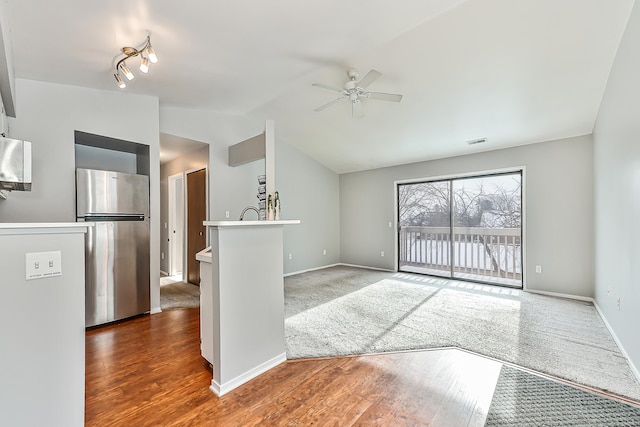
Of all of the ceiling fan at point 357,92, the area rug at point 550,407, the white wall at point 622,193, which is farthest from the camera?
the ceiling fan at point 357,92

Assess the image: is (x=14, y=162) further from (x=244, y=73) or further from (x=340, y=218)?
(x=340, y=218)

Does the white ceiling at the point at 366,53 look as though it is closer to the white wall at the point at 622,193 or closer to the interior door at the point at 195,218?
the white wall at the point at 622,193

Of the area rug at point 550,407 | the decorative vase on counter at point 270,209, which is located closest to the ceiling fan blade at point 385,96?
the decorative vase on counter at point 270,209

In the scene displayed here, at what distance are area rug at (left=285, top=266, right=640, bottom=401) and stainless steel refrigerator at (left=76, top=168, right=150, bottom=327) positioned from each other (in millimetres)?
1890

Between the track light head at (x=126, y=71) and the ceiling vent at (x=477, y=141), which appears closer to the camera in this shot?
the track light head at (x=126, y=71)

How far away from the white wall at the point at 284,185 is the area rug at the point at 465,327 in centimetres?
161

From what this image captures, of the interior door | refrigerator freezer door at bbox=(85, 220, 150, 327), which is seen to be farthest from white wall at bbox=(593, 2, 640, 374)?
the interior door

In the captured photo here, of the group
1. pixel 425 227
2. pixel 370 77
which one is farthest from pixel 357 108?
pixel 425 227

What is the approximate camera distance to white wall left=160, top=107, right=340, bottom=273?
421cm

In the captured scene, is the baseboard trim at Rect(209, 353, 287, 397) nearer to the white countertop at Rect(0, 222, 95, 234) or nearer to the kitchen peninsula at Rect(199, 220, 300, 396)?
the kitchen peninsula at Rect(199, 220, 300, 396)

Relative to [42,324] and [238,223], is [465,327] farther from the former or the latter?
[42,324]

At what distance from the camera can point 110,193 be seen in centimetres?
306

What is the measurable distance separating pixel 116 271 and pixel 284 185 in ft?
10.3

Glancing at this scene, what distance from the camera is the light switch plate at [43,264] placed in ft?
3.65
